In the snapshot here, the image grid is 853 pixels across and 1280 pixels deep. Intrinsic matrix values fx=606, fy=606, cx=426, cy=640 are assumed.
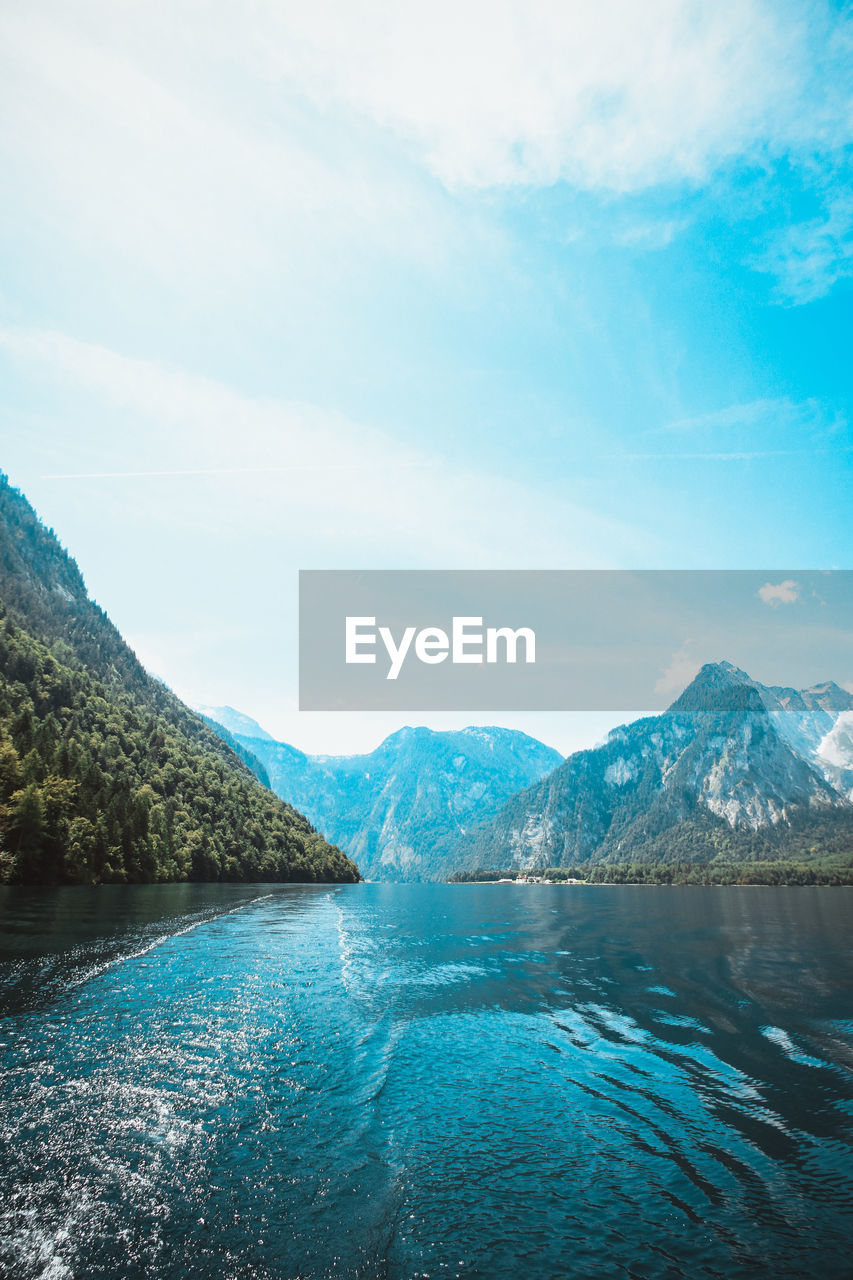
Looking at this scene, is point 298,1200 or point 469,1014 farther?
point 469,1014

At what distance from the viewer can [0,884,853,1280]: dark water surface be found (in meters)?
14.9

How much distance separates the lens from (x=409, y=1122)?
22375mm

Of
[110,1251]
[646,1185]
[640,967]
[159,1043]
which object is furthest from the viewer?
[640,967]

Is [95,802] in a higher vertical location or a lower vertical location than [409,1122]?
higher

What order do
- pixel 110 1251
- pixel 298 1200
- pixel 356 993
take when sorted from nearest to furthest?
pixel 110 1251, pixel 298 1200, pixel 356 993

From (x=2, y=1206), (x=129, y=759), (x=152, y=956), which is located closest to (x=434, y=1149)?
(x=2, y=1206)

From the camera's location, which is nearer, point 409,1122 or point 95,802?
point 409,1122

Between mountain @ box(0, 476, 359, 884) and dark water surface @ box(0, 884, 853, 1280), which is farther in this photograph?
mountain @ box(0, 476, 359, 884)

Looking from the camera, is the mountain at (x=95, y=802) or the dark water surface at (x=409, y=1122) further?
the mountain at (x=95, y=802)

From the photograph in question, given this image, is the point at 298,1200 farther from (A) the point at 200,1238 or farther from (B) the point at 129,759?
(B) the point at 129,759

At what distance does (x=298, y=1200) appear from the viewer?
16.7 meters

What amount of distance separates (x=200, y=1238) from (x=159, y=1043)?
52.1ft

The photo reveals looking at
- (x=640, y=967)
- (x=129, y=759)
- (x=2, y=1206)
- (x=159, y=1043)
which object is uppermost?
(x=129, y=759)

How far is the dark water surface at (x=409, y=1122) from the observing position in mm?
14906
